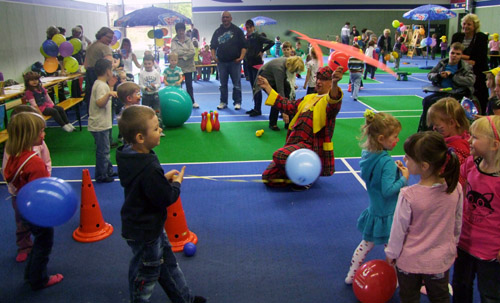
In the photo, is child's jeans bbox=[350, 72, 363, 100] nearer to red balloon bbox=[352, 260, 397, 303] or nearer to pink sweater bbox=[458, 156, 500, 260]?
red balloon bbox=[352, 260, 397, 303]

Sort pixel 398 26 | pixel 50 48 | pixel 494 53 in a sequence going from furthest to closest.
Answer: pixel 398 26, pixel 494 53, pixel 50 48

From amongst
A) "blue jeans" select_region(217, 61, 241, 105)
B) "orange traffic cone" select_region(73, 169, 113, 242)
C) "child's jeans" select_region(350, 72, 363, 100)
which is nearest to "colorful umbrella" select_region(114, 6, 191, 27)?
"blue jeans" select_region(217, 61, 241, 105)

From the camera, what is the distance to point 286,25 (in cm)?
3081

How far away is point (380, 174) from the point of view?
3154mm

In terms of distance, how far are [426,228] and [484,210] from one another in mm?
429

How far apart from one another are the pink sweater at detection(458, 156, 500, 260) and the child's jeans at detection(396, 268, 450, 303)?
0.26 meters

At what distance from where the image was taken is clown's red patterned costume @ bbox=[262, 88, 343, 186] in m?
5.21

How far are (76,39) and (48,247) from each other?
976 centimetres

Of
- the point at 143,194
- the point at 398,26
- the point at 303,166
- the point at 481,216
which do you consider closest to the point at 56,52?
the point at 303,166

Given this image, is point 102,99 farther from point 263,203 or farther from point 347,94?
point 347,94

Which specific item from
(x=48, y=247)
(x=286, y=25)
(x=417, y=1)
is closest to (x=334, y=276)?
(x=48, y=247)

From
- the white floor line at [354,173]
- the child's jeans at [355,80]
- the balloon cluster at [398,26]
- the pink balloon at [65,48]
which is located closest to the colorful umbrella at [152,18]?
the pink balloon at [65,48]

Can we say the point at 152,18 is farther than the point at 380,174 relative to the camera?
Yes

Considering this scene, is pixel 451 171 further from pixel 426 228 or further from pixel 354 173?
pixel 354 173
